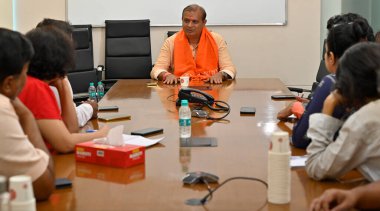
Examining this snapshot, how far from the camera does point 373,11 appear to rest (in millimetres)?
5801

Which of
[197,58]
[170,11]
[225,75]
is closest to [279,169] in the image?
[225,75]

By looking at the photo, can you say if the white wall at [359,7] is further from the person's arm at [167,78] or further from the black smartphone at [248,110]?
the black smartphone at [248,110]

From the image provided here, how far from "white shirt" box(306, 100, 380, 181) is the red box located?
0.60 m

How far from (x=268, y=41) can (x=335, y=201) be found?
4835 mm

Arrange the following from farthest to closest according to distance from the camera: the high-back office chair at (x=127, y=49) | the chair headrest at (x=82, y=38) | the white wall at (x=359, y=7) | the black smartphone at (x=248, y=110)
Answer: the high-back office chair at (x=127, y=49) → the white wall at (x=359, y=7) → the chair headrest at (x=82, y=38) → the black smartphone at (x=248, y=110)

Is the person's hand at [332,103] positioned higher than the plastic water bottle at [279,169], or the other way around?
the person's hand at [332,103]

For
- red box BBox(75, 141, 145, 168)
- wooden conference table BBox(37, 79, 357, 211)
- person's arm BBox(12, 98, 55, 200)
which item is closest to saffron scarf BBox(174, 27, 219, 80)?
wooden conference table BBox(37, 79, 357, 211)

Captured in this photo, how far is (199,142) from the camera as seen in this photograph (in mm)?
2508

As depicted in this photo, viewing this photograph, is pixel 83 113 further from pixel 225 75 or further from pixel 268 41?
pixel 268 41

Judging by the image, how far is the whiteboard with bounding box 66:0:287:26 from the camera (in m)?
6.29

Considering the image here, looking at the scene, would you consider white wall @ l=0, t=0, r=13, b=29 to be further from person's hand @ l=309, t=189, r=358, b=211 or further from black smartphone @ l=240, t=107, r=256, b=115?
person's hand @ l=309, t=189, r=358, b=211

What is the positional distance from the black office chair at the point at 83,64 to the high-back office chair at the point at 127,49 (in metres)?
0.24

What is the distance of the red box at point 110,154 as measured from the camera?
6.92ft

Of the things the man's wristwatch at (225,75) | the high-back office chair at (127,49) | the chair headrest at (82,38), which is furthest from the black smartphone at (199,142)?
the high-back office chair at (127,49)
